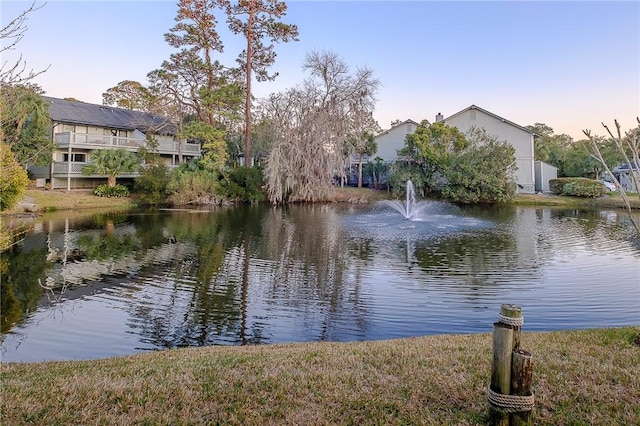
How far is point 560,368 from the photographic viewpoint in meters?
4.38

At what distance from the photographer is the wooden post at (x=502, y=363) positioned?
304 cm

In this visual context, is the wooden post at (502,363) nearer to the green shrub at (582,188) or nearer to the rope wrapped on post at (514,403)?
the rope wrapped on post at (514,403)

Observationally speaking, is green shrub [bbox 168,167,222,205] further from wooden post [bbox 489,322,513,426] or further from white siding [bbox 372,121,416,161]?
wooden post [bbox 489,322,513,426]

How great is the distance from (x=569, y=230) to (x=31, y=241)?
2178 centimetres

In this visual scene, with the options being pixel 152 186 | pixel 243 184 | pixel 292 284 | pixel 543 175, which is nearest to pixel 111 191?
pixel 152 186

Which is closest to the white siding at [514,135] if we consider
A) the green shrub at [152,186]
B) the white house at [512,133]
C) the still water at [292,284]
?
the white house at [512,133]

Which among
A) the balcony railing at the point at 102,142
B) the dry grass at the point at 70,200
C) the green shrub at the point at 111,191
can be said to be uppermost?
the balcony railing at the point at 102,142

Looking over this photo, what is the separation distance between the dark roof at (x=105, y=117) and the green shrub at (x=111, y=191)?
18.8ft

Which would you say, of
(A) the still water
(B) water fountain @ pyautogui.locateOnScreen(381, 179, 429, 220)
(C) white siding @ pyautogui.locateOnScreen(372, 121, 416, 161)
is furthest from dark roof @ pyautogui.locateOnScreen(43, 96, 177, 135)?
(B) water fountain @ pyautogui.locateOnScreen(381, 179, 429, 220)

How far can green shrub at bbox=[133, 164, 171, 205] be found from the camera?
103ft

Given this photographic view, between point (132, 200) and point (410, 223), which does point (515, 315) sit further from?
point (132, 200)

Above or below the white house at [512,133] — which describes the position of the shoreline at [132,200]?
below

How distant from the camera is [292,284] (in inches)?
415

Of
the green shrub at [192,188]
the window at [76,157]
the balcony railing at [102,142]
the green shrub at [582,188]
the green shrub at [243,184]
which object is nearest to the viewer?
the balcony railing at [102,142]
